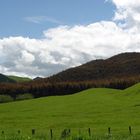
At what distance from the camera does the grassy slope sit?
8106 centimetres

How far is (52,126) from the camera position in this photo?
7875 centimetres

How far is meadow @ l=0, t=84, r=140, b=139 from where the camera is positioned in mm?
80500

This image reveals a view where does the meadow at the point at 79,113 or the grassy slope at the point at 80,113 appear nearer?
the meadow at the point at 79,113

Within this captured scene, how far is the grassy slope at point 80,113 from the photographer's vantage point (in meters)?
81.1

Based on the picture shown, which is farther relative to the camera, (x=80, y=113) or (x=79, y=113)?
(x=79, y=113)

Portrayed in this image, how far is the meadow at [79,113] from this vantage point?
80.5 meters

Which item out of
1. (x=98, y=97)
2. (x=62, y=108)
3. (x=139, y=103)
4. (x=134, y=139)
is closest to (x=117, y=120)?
(x=139, y=103)

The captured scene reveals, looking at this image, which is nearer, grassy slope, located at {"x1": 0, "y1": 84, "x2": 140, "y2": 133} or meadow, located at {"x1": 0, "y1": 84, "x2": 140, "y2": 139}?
meadow, located at {"x1": 0, "y1": 84, "x2": 140, "y2": 139}

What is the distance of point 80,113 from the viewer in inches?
4181

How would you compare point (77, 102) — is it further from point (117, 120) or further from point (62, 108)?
point (117, 120)

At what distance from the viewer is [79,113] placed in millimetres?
106375

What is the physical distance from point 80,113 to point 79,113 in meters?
0.28

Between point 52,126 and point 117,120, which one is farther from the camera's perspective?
point 117,120

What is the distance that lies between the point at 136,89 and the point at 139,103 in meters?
27.4
